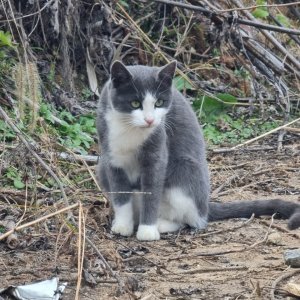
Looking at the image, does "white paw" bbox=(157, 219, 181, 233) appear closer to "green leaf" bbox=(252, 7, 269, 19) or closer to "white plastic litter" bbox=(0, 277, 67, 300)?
"white plastic litter" bbox=(0, 277, 67, 300)

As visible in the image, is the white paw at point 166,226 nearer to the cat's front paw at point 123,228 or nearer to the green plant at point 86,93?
the cat's front paw at point 123,228

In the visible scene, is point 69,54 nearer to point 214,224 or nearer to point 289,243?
point 214,224

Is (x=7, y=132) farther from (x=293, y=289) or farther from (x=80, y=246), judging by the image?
(x=293, y=289)

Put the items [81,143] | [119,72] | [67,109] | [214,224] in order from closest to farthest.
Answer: [119,72]
[214,224]
[81,143]
[67,109]

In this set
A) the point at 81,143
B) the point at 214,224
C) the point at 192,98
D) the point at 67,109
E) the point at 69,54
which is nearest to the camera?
the point at 214,224

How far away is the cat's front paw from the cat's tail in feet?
1.99

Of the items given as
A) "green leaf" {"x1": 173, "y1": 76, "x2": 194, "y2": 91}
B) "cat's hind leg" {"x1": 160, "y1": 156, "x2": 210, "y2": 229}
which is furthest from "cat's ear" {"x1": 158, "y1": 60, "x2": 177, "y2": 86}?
"green leaf" {"x1": 173, "y1": 76, "x2": 194, "y2": 91}

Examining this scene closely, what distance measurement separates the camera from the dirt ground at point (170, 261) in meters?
3.64

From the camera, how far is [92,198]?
5.37 meters

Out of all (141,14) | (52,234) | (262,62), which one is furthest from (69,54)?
(52,234)

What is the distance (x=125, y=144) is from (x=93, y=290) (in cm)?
136

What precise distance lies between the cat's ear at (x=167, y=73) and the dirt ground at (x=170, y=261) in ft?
3.28

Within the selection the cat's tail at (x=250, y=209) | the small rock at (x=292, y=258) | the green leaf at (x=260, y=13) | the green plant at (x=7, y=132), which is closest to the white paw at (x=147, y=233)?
the cat's tail at (x=250, y=209)

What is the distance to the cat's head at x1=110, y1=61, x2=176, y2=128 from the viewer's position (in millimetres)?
4672
